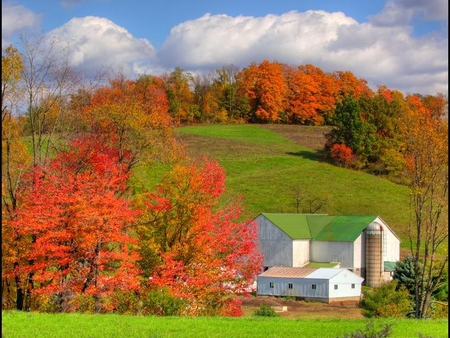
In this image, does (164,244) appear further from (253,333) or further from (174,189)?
(253,333)

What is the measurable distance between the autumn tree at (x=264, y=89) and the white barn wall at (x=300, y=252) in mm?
51102

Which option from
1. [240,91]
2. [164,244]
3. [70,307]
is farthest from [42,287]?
[240,91]

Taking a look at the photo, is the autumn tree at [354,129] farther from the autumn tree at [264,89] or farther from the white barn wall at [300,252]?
the white barn wall at [300,252]

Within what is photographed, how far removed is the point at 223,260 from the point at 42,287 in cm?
637

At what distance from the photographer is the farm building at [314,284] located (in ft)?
147

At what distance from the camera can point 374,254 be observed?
53656 mm

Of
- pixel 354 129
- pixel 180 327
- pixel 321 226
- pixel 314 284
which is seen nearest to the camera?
pixel 180 327

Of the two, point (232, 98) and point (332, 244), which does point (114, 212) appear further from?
point (232, 98)

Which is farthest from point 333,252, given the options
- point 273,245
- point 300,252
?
point 273,245

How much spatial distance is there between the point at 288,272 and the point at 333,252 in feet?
24.9

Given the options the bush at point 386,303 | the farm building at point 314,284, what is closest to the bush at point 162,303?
the bush at point 386,303

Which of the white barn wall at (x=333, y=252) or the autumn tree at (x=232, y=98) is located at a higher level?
the autumn tree at (x=232, y=98)

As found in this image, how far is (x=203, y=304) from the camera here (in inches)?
887

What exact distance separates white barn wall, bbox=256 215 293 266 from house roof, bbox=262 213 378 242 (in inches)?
16.8
